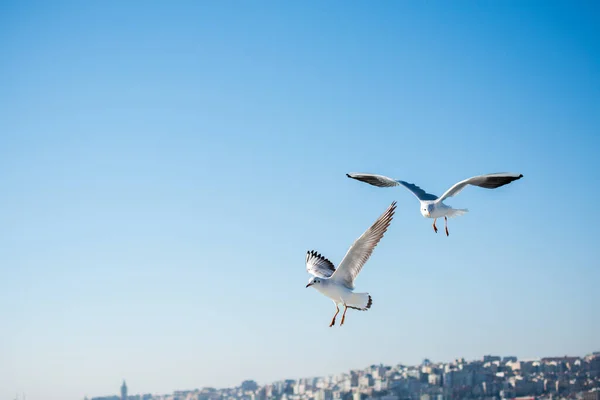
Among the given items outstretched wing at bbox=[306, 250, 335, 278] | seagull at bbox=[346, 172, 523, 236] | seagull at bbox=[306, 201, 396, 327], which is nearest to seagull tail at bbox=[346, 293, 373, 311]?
seagull at bbox=[306, 201, 396, 327]

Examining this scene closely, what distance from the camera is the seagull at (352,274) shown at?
42.6 feet

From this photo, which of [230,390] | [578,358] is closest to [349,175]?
[578,358]

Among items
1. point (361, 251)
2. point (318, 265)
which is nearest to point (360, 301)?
point (361, 251)

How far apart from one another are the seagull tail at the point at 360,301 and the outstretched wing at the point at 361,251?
0.19 metres

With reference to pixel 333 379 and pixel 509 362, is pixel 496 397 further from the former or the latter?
pixel 333 379

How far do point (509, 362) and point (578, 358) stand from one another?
37.1 feet

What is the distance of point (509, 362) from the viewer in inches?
4663

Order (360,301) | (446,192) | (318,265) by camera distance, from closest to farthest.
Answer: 1. (360,301)
2. (446,192)
3. (318,265)

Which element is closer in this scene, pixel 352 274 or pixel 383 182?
pixel 352 274

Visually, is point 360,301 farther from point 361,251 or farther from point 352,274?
point 361,251

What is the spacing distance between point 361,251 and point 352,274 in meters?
0.55

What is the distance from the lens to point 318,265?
15484 mm

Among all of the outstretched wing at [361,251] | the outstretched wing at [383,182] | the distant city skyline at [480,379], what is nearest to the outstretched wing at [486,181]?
the outstretched wing at [383,182]

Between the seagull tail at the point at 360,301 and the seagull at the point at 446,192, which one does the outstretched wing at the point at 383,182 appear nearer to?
the seagull at the point at 446,192
